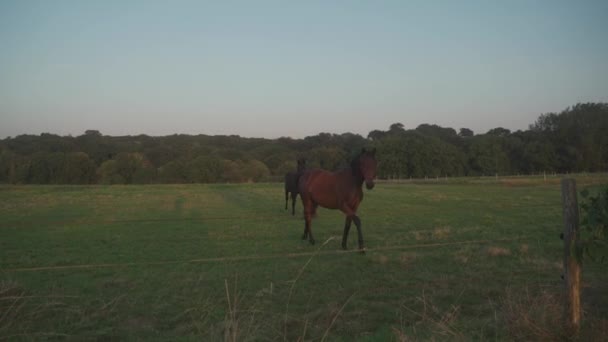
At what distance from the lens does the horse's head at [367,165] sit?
25.6 ft

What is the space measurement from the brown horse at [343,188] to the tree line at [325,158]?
53897 mm

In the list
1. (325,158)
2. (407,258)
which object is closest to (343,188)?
(407,258)

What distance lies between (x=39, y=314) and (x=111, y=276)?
5.72 ft

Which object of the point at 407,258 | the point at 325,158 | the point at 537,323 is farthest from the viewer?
the point at 325,158

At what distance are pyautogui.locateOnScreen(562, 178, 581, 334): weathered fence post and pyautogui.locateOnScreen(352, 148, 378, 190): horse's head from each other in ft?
13.1

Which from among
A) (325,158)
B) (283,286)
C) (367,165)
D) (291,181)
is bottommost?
(283,286)

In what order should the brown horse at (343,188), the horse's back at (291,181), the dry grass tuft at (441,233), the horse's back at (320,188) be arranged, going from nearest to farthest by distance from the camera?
1. the brown horse at (343,188)
2. the horse's back at (320,188)
3. the dry grass tuft at (441,233)
4. the horse's back at (291,181)

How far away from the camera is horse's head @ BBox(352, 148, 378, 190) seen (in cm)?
780

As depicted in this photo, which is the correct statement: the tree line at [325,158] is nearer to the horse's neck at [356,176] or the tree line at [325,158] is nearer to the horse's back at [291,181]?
the horse's back at [291,181]

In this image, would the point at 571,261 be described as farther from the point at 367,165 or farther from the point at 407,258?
the point at 367,165

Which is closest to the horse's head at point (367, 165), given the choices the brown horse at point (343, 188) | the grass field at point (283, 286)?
the brown horse at point (343, 188)

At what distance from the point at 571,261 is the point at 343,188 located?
16.6 feet

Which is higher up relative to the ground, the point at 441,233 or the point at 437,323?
the point at 437,323

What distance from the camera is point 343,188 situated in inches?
333
